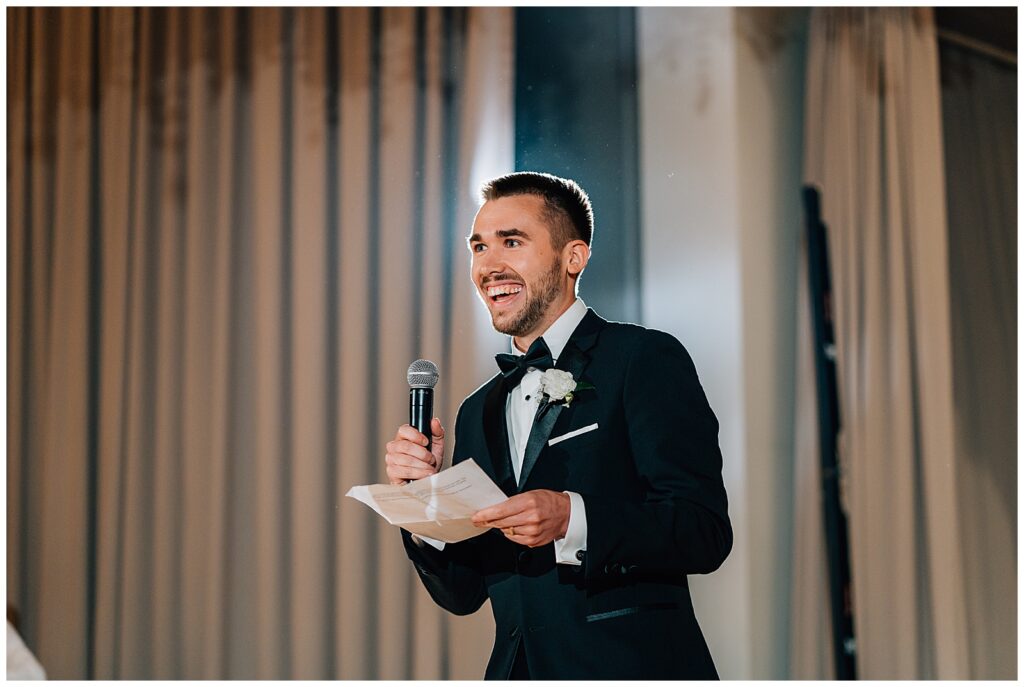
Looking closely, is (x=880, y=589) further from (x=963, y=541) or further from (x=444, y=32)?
(x=444, y=32)

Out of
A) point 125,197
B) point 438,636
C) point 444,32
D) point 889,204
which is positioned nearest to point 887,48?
point 889,204

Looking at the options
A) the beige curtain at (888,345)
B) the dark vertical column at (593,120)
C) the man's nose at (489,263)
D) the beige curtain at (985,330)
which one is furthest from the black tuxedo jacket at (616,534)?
the beige curtain at (985,330)

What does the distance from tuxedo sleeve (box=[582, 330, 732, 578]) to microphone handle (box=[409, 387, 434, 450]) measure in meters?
0.37

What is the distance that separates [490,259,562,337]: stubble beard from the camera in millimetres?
2406

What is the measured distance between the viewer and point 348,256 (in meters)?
2.99

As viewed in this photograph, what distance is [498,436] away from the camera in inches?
89.6

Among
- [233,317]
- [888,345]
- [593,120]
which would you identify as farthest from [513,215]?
[888,345]

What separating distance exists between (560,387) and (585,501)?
1.06 ft

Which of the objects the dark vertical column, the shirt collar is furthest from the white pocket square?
the dark vertical column

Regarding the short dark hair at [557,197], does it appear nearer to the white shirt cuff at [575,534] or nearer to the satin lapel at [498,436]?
the satin lapel at [498,436]

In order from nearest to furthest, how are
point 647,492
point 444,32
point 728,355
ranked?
point 647,492, point 728,355, point 444,32

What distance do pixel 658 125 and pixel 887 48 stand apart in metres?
0.73

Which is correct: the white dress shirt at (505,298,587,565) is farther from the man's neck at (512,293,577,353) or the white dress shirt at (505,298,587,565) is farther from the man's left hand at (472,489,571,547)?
the man's left hand at (472,489,571,547)

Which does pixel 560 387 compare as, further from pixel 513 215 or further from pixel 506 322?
pixel 513 215
